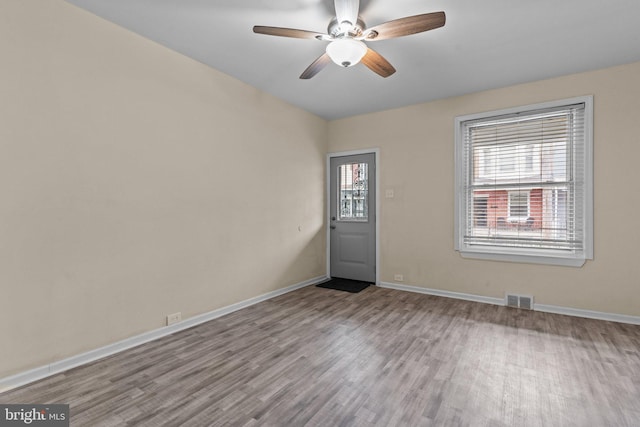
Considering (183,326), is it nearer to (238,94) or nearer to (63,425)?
(63,425)

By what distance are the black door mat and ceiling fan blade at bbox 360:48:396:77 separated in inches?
115

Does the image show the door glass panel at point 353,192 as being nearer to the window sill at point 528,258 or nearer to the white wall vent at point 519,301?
the window sill at point 528,258

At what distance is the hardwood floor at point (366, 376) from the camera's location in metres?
1.77

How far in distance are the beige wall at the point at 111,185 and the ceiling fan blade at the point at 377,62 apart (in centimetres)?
172

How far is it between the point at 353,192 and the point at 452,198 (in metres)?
1.56

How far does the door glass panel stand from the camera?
4930 mm

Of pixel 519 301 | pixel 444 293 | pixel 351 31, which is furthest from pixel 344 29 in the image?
pixel 519 301

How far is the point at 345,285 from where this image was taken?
473 cm

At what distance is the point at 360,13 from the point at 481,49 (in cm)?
132

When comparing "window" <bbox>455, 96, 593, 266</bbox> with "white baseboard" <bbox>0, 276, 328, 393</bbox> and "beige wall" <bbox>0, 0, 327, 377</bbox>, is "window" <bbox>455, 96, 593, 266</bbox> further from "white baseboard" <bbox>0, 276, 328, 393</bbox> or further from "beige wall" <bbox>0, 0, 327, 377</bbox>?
→ "white baseboard" <bbox>0, 276, 328, 393</bbox>

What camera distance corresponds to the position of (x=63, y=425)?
171cm

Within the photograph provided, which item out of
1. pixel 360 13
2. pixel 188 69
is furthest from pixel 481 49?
pixel 188 69

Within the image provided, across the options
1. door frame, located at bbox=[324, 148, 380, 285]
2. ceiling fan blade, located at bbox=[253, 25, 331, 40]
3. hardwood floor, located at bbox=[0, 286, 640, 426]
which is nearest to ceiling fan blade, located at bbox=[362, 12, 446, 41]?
A: ceiling fan blade, located at bbox=[253, 25, 331, 40]

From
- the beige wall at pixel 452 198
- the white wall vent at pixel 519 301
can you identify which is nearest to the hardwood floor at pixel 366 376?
the white wall vent at pixel 519 301
